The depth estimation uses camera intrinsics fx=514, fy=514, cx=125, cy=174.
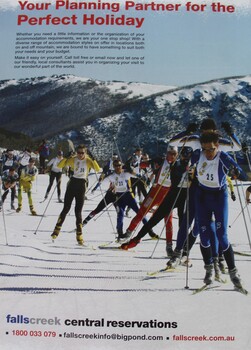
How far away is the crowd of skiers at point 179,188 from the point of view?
13.5ft

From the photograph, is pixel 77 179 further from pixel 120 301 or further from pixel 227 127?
pixel 227 127

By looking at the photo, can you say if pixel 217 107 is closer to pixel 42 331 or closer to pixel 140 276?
pixel 140 276

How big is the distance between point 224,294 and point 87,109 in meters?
1.96

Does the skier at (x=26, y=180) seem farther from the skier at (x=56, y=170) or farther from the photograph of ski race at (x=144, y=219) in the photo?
the photograph of ski race at (x=144, y=219)

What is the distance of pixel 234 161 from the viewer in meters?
4.08

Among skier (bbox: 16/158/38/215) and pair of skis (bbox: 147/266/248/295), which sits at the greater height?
skier (bbox: 16/158/38/215)

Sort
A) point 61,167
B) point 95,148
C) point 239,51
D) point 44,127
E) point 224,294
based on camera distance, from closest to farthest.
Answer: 1. point 224,294
2. point 239,51
3. point 44,127
4. point 95,148
5. point 61,167

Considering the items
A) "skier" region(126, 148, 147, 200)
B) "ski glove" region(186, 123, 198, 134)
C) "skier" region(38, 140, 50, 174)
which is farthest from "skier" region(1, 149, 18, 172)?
"ski glove" region(186, 123, 198, 134)

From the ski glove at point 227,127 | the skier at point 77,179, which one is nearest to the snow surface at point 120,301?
the ski glove at point 227,127

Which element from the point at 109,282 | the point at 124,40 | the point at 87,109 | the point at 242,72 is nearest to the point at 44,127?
the point at 87,109

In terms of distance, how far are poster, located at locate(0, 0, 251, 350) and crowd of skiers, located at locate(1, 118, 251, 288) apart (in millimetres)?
201

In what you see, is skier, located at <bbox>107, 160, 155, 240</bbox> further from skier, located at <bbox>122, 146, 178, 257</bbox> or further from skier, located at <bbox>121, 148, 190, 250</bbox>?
skier, located at <bbox>121, 148, 190, 250</bbox>

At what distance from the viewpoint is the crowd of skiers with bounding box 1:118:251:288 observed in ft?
13.5

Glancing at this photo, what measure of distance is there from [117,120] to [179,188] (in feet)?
3.69
